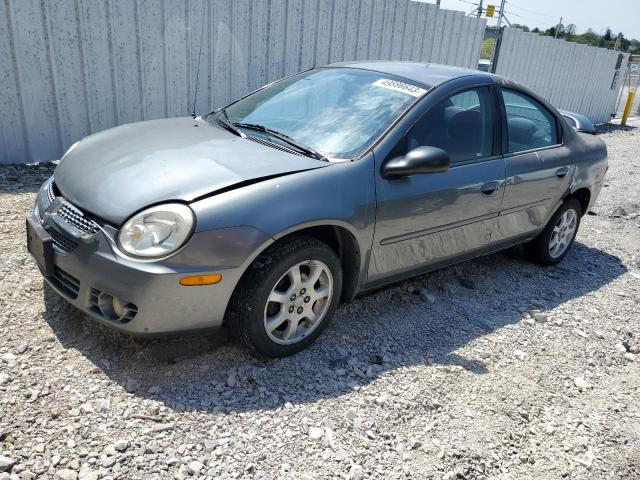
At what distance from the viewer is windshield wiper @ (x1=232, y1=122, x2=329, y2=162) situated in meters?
3.22

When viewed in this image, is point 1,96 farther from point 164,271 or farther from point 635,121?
point 635,121

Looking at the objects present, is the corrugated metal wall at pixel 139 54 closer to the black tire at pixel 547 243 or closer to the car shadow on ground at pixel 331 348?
the car shadow on ground at pixel 331 348

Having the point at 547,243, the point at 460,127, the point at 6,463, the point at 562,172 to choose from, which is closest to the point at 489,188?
the point at 460,127

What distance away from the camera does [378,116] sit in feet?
11.4

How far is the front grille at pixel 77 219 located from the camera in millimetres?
2756

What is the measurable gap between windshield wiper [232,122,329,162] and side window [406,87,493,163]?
602 millimetres

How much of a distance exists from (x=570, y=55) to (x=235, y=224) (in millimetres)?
14649

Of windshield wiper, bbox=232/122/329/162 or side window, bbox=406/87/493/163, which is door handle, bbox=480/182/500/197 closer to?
side window, bbox=406/87/493/163

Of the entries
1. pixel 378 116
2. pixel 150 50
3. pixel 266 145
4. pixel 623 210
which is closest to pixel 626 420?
pixel 378 116

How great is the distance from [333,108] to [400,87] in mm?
480

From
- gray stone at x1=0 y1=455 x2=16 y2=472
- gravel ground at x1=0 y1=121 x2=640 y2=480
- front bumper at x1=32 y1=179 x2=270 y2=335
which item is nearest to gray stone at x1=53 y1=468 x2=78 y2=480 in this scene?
gravel ground at x1=0 y1=121 x2=640 y2=480

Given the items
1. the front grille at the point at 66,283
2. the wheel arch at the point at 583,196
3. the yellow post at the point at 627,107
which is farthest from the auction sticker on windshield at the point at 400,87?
the yellow post at the point at 627,107

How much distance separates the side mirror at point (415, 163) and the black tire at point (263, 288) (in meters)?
0.60

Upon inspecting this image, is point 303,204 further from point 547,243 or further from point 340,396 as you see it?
point 547,243
